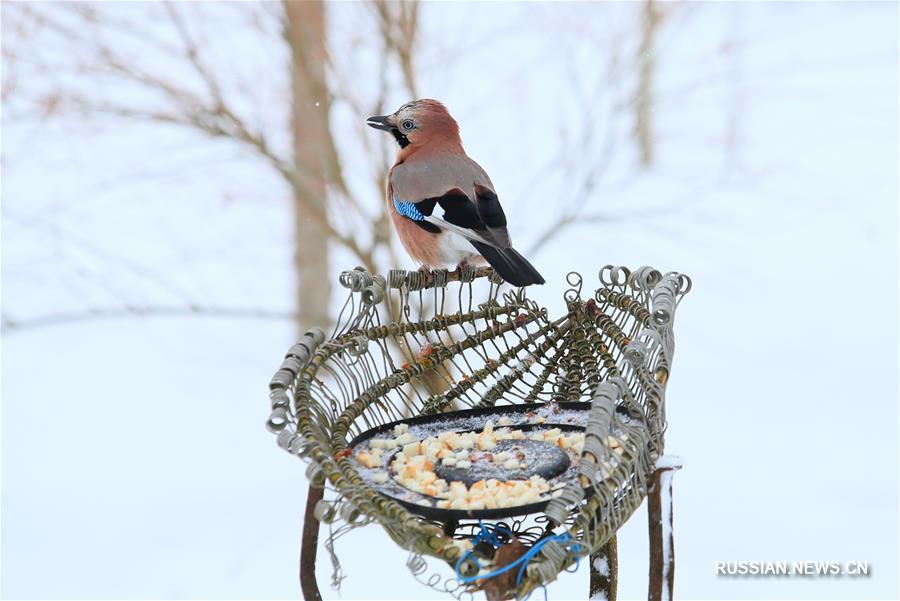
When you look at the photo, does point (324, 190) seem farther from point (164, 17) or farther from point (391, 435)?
point (391, 435)

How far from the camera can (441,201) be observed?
2.39 metres

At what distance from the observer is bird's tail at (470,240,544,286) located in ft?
6.94

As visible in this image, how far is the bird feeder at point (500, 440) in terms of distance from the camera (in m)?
1.55

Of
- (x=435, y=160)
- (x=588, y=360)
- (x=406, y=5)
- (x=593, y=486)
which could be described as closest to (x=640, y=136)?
(x=406, y=5)

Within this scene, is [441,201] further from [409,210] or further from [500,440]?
[500,440]

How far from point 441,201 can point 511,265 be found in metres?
0.32

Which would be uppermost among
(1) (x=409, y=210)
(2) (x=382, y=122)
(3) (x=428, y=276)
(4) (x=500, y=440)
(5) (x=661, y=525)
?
(2) (x=382, y=122)

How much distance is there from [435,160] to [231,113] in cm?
132

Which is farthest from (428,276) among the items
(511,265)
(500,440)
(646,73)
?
(646,73)

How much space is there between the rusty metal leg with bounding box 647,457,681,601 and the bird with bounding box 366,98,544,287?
50 cm

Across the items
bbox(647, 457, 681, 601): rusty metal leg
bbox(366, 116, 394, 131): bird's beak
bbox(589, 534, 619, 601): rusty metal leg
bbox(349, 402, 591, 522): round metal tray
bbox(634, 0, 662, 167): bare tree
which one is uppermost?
bbox(634, 0, 662, 167): bare tree

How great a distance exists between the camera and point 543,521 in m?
1.91

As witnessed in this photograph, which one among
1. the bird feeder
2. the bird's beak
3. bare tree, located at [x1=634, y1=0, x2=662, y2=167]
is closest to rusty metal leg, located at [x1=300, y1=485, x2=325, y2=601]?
the bird feeder

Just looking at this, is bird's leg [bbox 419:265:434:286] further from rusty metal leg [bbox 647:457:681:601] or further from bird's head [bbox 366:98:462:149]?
rusty metal leg [bbox 647:457:681:601]
